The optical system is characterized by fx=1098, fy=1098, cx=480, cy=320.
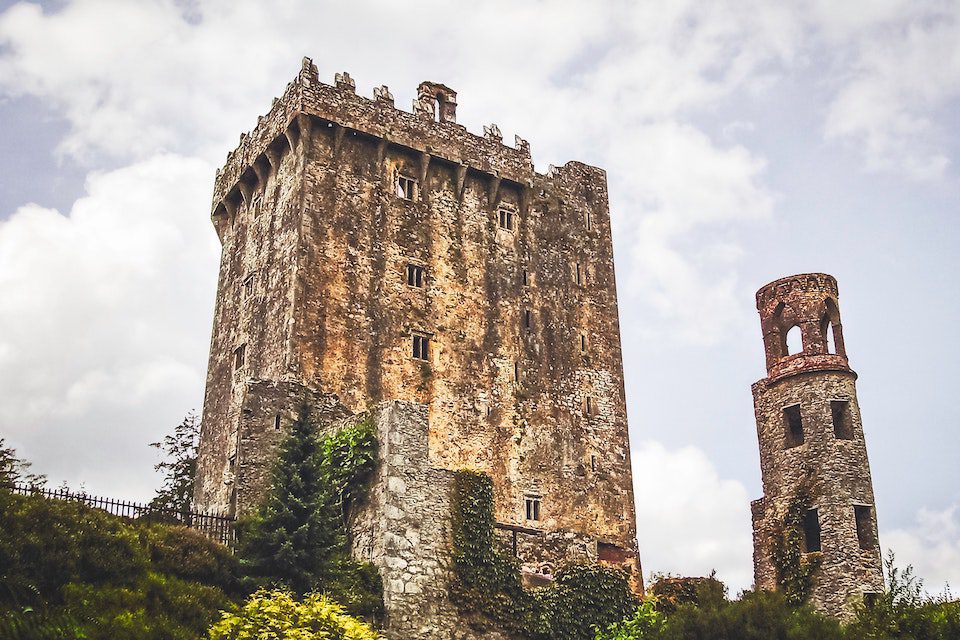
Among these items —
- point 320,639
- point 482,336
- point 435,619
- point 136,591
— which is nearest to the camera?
point 320,639

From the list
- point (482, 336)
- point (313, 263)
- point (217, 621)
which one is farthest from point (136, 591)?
point (482, 336)

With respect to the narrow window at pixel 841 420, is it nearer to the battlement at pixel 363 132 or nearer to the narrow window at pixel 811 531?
the narrow window at pixel 811 531

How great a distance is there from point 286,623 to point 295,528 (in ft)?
19.9

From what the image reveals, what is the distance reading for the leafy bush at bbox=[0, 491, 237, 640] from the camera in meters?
20.1

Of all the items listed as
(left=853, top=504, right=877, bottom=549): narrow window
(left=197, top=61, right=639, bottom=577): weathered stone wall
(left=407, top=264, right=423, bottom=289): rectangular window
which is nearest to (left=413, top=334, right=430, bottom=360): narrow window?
(left=197, top=61, right=639, bottom=577): weathered stone wall

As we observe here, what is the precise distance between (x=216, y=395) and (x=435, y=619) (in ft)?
50.8

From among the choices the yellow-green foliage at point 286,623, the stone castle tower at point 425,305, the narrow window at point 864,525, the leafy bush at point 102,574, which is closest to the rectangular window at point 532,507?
the stone castle tower at point 425,305

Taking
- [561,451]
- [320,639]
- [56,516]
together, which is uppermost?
[561,451]

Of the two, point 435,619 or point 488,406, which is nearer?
point 435,619

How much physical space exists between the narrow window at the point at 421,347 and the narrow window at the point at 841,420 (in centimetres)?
1329

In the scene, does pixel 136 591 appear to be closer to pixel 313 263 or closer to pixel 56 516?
pixel 56 516

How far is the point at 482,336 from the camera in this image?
37.8 m

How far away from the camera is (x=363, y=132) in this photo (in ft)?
123

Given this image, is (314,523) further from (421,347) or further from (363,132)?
(363,132)
